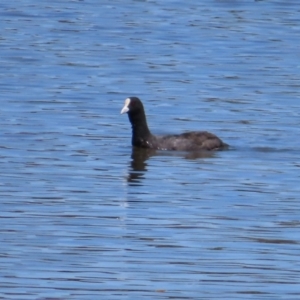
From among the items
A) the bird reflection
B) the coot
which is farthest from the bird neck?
the bird reflection

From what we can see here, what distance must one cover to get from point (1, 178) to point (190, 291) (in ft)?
18.3

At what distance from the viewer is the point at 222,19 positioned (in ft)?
116

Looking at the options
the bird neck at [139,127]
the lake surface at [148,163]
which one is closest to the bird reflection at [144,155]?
the lake surface at [148,163]

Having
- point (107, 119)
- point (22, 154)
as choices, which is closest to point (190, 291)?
point (22, 154)

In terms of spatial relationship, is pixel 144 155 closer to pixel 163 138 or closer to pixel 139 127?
pixel 163 138

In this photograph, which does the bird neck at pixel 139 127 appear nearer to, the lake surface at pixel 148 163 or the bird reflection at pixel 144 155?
the bird reflection at pixel 144 155

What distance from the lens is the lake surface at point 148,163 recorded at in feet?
34.9

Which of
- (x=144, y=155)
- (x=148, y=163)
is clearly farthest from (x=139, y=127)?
(x=148, y=163)

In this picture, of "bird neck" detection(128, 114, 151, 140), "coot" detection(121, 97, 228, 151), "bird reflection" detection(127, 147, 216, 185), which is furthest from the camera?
"bird neck" detection(128, 114, 151, 140)

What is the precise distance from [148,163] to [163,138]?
1208mm

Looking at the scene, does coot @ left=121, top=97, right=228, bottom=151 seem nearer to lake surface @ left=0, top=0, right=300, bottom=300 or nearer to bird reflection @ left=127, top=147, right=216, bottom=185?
bird reflection @ left=127, top=147, right=216, bottom=185

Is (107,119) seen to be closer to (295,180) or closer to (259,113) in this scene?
(259,113)

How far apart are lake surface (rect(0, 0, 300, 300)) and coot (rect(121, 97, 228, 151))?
0.18 metres

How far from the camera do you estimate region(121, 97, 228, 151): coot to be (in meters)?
18.2
